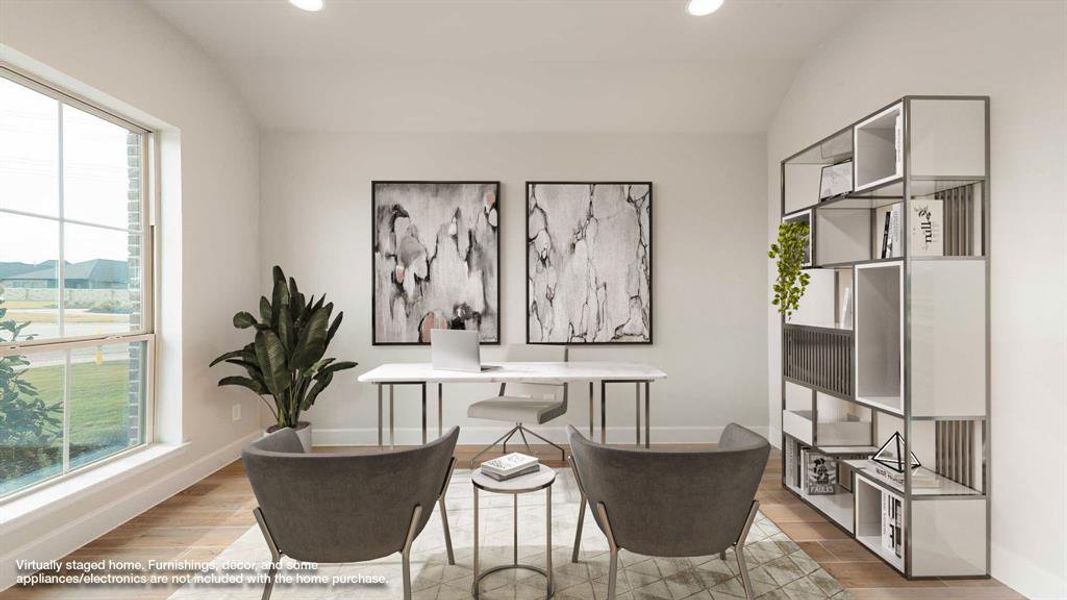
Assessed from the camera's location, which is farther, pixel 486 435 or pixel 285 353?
pixel 486 435

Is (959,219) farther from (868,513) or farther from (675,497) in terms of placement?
(675,497)

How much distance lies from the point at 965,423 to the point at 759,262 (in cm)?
233

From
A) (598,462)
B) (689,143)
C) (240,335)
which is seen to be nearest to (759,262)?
(689,143)

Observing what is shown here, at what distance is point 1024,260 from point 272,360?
13.8 feet

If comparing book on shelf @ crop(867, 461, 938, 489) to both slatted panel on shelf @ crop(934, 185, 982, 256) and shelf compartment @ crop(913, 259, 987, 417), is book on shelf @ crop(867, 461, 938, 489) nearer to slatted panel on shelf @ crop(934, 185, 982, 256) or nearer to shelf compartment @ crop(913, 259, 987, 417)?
shelf compartment @ crop(913, 259, 987, 417)

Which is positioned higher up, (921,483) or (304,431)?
(921,483)

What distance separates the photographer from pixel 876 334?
9.21ft

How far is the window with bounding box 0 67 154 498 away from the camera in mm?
2580

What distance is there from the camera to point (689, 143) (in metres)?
4.70

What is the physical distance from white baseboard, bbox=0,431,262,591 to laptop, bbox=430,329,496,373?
1814 mm

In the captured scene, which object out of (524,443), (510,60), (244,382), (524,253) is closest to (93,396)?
(244,382)

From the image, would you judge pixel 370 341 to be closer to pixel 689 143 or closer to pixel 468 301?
pixel 468 301

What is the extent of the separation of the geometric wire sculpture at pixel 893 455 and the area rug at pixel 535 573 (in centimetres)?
62

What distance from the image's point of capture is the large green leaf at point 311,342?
12.9 feet
